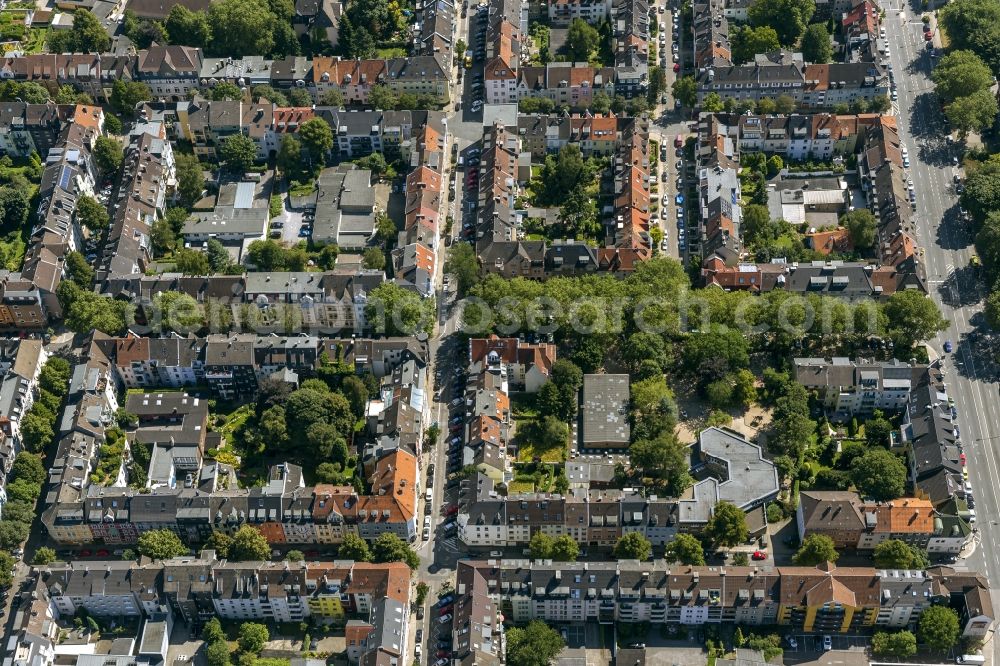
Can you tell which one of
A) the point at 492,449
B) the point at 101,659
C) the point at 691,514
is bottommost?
the point at 101,659

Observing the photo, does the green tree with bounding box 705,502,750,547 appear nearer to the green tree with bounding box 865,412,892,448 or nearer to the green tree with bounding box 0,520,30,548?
the green tree with bounding box 865,412,892,448

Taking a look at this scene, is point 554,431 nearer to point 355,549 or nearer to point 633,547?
point 633,547

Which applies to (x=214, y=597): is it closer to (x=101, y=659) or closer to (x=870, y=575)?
(x=101, y=659)

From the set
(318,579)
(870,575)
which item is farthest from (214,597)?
(870,575)

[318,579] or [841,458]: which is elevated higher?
[841,458]

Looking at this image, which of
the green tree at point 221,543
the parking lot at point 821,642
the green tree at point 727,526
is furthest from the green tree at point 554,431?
the green tree at point 221,543
